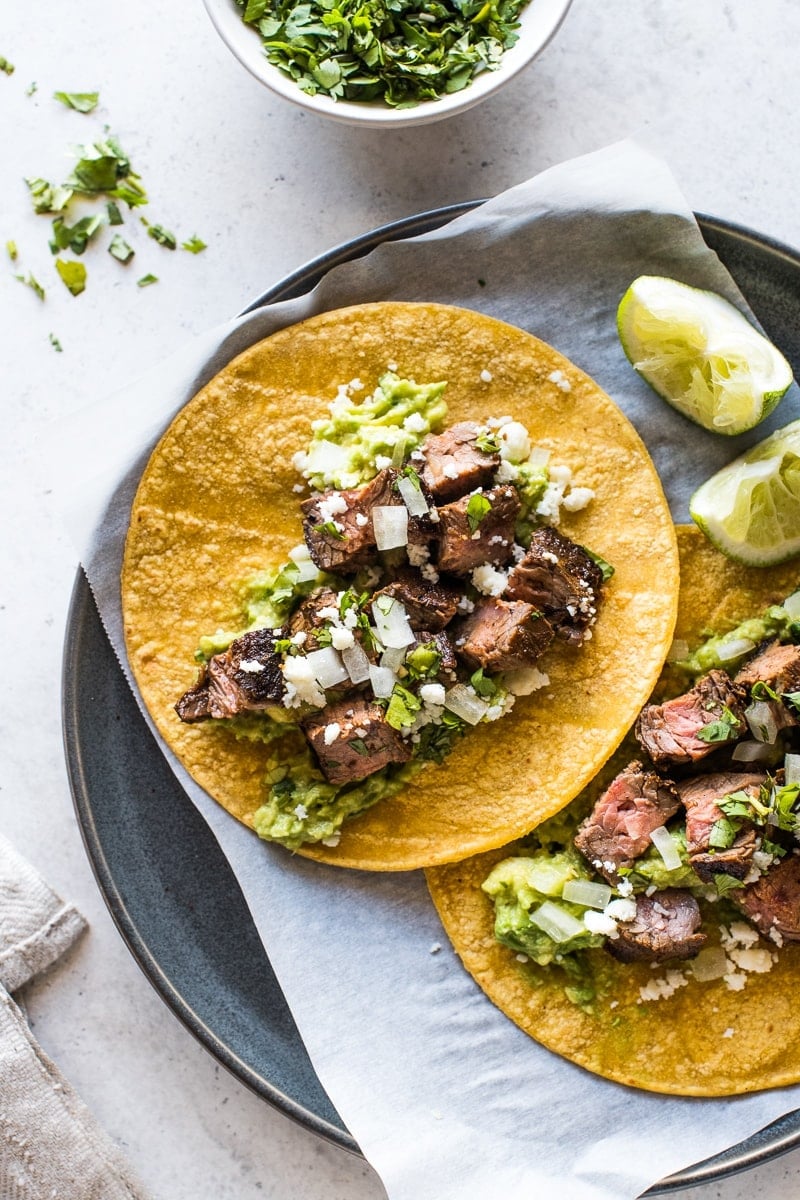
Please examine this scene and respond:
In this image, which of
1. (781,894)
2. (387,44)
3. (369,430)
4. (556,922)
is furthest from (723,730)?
(387,44)

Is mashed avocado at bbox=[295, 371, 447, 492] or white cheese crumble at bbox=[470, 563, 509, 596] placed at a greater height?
mashed avocado at bbox=[295, 371, 447, 492]

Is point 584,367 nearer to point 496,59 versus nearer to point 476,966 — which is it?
point 496,59

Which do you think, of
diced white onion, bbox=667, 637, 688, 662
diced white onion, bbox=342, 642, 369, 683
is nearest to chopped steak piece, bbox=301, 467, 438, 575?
diced white onion, bbox=342, 642, 369, 683

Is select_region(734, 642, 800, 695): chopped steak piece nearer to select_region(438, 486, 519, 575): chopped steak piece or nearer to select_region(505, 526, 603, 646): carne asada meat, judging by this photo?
select_region(505, 526, 603, 646): carne asada meat

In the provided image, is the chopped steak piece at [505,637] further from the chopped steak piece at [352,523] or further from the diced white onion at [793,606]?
the diced white onion at [793,606]

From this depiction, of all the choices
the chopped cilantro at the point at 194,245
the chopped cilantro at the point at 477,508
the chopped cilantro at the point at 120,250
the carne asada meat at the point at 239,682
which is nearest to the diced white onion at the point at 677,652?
the chopped cilantro at the point at 477,508

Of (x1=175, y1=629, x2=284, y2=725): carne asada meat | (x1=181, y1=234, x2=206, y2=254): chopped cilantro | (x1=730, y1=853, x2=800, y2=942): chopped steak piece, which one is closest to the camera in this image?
(x1=175, y1=629, x2=284, y2=725): carne asada meat
